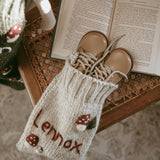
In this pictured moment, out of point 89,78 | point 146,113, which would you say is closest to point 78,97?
point 89,78

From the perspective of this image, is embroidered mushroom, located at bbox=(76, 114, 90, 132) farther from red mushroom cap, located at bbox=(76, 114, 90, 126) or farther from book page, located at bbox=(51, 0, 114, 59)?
book page, located at bbox=(51, 0, 114, 59)

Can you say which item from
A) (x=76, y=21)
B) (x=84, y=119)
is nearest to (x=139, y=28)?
(x=76, y=21)

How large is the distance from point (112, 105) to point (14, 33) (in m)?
0.37

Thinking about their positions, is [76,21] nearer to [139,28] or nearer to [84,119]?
[139,28]

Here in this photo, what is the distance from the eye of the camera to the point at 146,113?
950mm

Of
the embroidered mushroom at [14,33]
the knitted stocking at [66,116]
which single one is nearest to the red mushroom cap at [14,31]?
the embroidered mushroom at [14,33]

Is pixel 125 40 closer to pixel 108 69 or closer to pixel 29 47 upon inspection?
pixel 108 69

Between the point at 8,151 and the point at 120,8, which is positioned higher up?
the point at 120,8

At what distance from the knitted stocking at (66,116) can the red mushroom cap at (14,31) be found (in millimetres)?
170

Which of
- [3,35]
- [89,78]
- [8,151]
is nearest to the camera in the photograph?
[3,35]

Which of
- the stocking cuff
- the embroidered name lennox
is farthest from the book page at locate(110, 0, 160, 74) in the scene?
the embroidered name lennox

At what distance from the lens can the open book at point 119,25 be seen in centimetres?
59

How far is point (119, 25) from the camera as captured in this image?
597 mm

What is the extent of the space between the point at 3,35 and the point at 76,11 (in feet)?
0.92
